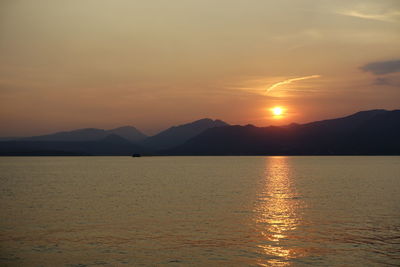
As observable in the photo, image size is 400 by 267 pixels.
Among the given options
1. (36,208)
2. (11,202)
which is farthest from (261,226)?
(11,202)

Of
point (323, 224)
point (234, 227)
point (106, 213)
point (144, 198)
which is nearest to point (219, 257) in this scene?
point (234, 227)

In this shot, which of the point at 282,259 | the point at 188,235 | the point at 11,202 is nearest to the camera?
the point at 282,259

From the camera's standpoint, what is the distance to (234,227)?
53.1 m

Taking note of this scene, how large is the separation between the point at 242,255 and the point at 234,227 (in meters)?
13.9

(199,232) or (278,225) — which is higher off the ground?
(199,232)

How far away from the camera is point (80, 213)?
213 ft

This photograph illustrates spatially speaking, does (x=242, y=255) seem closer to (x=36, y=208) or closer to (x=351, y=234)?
(x=351, y=234)

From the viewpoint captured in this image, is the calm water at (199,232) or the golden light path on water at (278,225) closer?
the calm water at (199,232)

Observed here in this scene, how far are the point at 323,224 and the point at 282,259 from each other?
19872mm

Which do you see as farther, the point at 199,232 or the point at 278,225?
the point at 278,225

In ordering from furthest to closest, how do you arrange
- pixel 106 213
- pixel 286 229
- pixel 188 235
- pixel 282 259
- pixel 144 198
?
pixel 144 198, pixel 106 213, pixel 286 229, pixel 188 235, pixel 282 259

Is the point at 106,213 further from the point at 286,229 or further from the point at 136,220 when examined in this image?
the point at 286,229

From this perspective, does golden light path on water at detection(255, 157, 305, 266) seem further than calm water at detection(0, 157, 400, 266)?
Yes

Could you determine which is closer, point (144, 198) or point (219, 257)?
point (219, 257)
